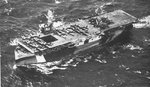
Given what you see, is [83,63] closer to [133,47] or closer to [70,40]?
[70,40]

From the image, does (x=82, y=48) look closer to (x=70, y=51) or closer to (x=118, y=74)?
(x=70, y=51)

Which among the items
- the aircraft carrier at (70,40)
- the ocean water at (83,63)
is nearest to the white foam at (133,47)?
the ocean water at (83,63)

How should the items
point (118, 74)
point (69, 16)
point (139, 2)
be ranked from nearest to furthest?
point (118, 74) → point (69, 16) → point (139, 2)

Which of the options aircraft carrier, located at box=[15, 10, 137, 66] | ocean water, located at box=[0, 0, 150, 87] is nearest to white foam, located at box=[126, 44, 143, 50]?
ocean water, located at box=[0, 0, 150, 87]

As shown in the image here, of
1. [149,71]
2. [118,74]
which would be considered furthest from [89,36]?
[149,71]

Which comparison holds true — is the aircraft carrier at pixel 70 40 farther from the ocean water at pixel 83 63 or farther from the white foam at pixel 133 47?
the white foam at pixel 133 47

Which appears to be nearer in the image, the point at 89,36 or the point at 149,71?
the point at 149,71
